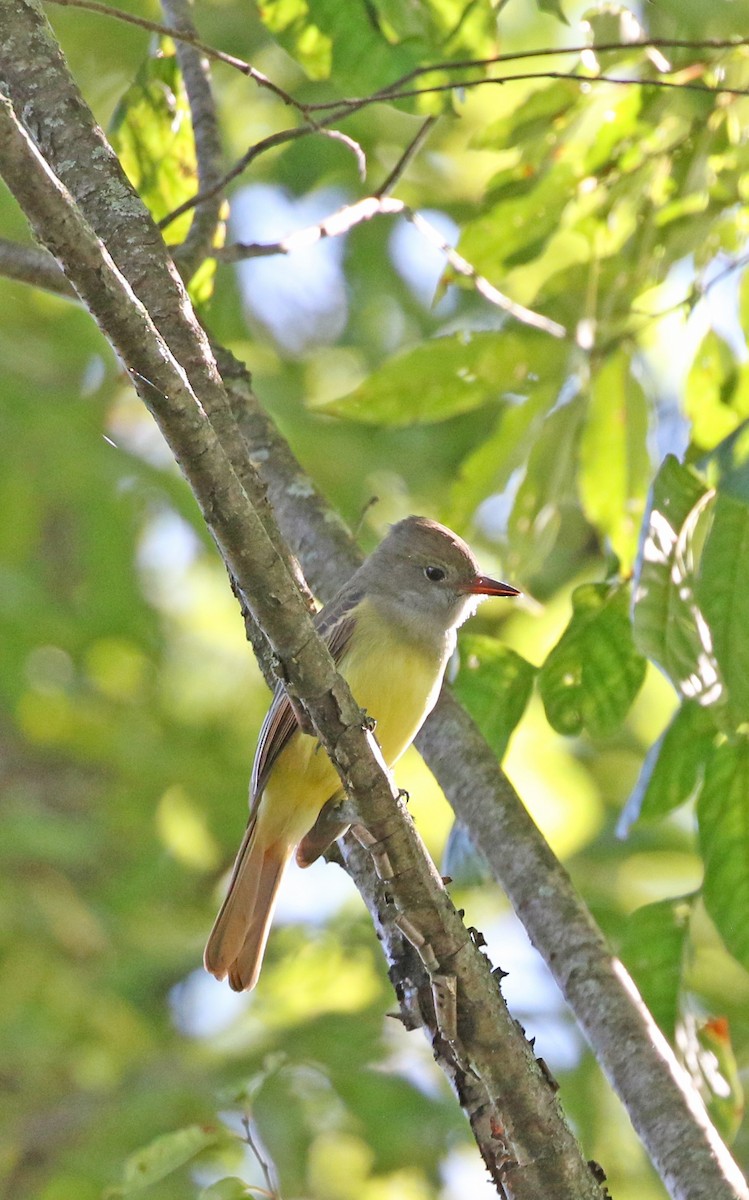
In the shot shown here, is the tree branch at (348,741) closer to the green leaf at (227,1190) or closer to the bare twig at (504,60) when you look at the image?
the green leaf at (227,1190)

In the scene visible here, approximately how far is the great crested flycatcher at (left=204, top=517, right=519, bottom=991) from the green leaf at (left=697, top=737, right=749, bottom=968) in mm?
844

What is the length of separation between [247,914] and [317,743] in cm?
64

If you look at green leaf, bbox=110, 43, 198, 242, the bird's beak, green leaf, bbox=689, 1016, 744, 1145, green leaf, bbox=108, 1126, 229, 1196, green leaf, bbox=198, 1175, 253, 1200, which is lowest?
green leaf, bbox=689, 1016, 744, 1145

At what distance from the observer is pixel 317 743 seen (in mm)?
3865

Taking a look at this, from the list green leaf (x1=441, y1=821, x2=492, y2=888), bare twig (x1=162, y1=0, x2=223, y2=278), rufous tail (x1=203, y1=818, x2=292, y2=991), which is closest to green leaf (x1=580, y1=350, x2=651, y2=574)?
green leaf (x1=441, y1=821, x2=492, y2=888)

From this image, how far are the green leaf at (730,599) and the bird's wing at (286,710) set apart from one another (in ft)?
3.76

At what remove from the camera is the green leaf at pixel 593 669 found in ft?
11.2

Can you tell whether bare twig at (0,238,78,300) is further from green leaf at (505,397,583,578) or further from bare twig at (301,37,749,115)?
green leaf at (505,397,583,578)

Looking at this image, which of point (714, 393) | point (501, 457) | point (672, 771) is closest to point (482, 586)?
point (501, 457)

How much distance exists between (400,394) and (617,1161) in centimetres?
368

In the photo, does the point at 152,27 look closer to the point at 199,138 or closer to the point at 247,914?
the point at 199,138

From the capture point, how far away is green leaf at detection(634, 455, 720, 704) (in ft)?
9.18

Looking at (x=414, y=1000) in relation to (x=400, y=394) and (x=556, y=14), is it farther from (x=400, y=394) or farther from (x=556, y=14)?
(x=556, y=14)

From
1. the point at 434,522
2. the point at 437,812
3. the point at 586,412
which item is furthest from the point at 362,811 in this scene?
the point at 437,812
